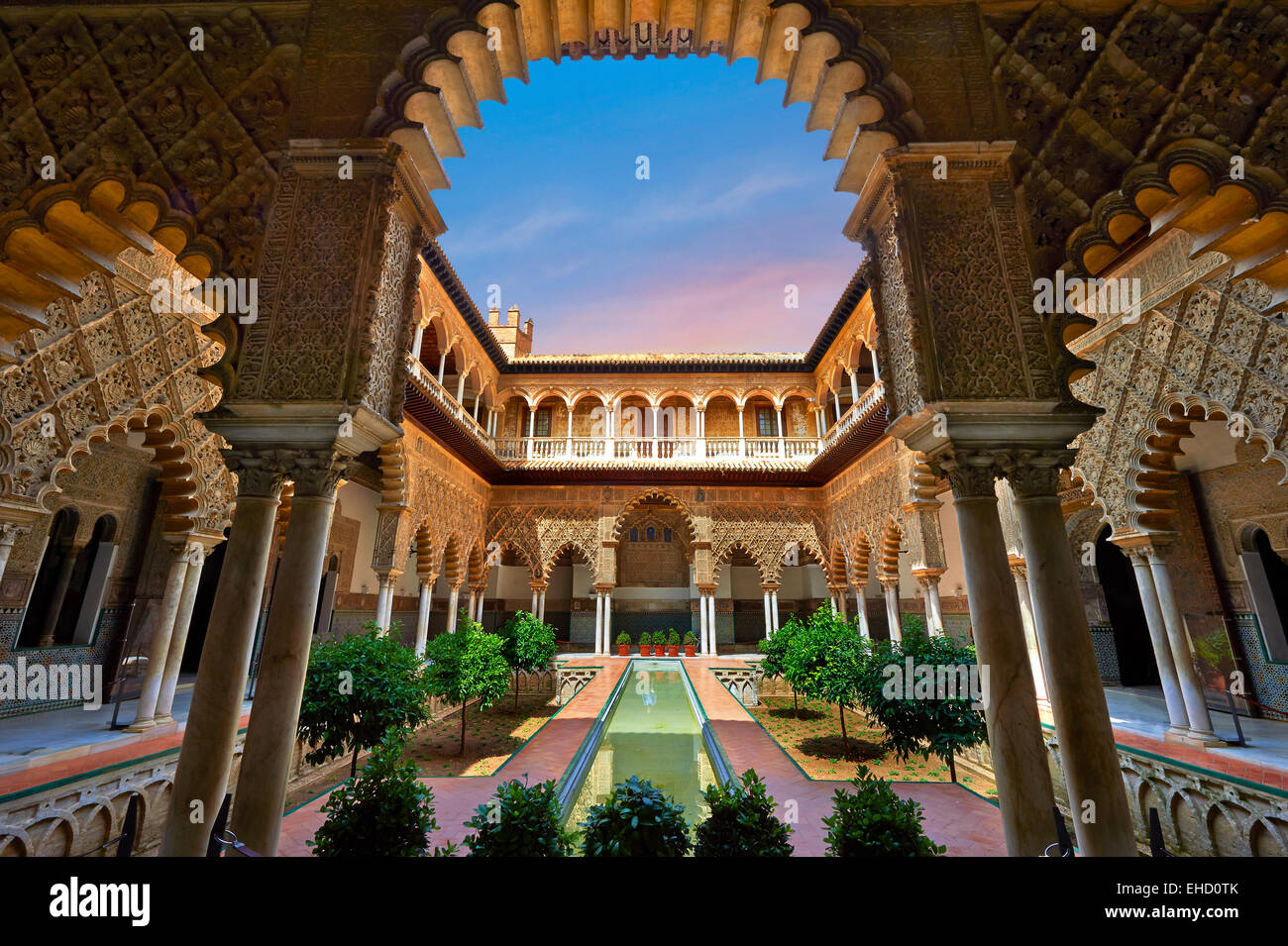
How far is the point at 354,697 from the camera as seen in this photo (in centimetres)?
559

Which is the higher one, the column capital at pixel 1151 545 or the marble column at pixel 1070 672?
the column capital at pixel 1151 545

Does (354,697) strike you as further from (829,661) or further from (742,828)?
(829,661)

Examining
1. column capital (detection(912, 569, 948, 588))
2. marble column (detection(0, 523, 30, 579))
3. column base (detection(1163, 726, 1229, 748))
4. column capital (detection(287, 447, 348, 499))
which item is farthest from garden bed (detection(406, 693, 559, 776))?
column base (detection(1163, 726, 1229, 748))

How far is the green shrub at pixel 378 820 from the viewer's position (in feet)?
8.40

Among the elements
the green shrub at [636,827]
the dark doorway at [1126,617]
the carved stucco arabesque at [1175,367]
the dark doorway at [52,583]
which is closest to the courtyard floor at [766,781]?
the green shrub at [636,827]

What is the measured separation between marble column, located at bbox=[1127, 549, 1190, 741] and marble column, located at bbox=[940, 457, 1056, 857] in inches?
194

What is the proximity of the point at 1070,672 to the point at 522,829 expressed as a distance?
8.96 feet

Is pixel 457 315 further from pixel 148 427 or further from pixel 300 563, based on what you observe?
pixel 300 563

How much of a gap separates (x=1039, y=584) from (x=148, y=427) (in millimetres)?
8358

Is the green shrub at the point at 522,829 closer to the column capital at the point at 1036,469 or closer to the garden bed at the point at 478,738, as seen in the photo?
the column capital at the point at 1036,469

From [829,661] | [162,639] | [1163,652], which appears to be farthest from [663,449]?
[162,639]

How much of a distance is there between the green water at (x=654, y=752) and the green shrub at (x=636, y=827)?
152 centimetres

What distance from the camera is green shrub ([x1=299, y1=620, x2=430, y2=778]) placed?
546 cm

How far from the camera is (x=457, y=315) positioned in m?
12.6
